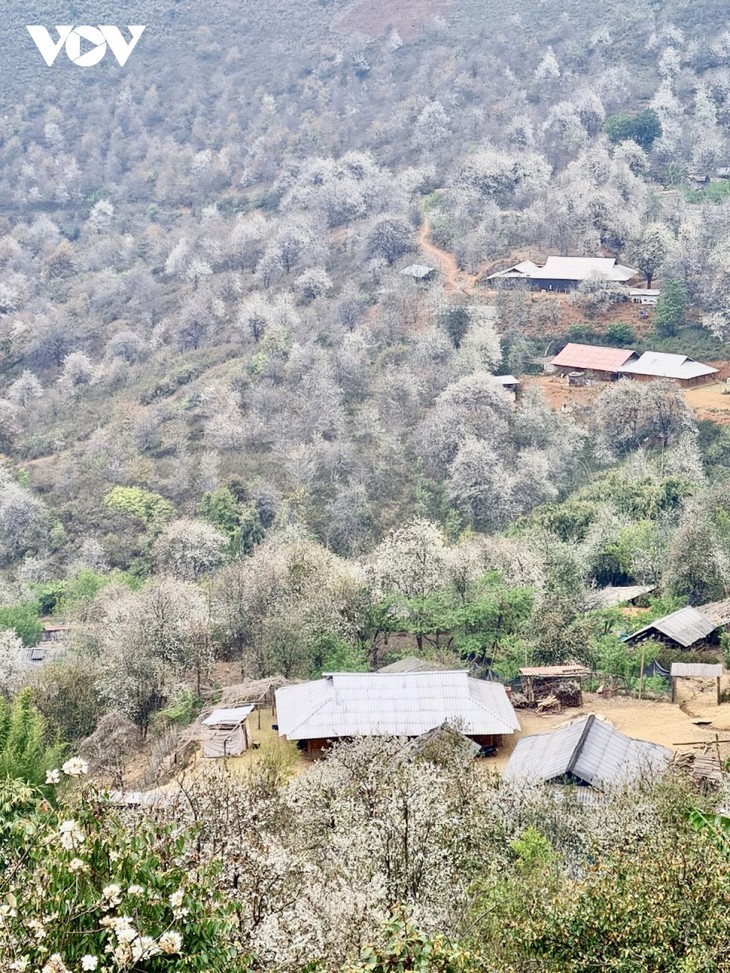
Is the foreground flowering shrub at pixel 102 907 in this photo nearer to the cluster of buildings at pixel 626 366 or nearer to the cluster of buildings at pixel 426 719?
the cluster of buildings at pixel 426 719

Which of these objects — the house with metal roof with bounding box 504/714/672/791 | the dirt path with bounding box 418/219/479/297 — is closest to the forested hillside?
the dirt path with bounding box 418/219/479/297

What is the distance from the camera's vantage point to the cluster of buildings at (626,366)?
52.2m

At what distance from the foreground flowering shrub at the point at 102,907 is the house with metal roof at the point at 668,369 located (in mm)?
46688

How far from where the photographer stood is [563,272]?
200 feet

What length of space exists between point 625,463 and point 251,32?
82690 millimetres

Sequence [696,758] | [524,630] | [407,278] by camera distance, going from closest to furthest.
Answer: [696,758] < [524,630] < [407,278]

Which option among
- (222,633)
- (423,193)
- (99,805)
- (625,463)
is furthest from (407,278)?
(99,805)

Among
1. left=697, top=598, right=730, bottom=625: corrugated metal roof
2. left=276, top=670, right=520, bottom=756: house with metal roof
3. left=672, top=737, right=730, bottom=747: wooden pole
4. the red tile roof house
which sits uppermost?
left=276, top=670, right=520, bottom=756: house with metal roof

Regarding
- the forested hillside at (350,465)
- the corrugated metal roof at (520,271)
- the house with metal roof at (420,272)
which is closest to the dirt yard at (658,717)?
the forested hillside at (350,465)

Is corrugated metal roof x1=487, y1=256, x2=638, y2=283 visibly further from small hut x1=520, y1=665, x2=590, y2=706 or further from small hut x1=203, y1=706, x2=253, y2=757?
small hut x1=203, y1=706, x2=253, y2=757

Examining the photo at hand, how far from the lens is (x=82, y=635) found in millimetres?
35781

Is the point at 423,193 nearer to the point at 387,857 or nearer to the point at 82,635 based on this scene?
the point at 82,635

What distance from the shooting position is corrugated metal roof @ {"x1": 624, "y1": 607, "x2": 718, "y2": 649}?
32500 mm

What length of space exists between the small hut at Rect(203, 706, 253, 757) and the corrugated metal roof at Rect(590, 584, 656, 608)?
1313cm
